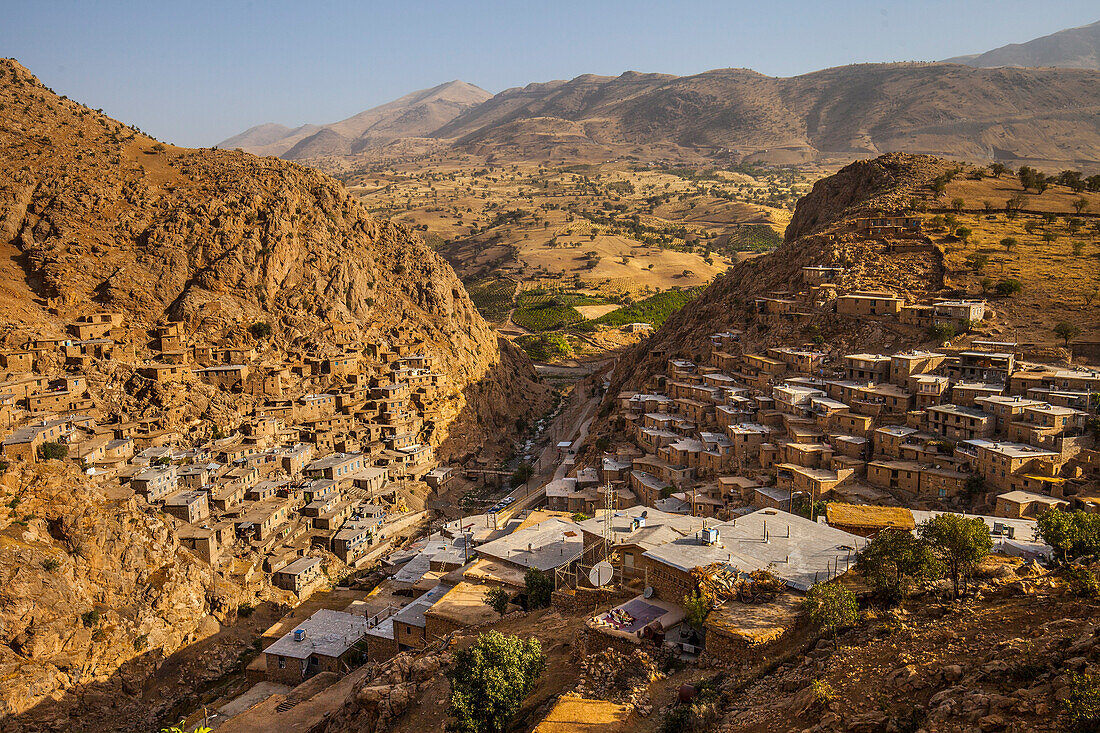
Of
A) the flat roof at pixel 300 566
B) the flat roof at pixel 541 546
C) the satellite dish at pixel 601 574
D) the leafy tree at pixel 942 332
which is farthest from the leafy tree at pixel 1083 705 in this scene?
the flat roof at pixel 300 566

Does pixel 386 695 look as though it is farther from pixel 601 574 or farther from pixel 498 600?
pixel 601 574

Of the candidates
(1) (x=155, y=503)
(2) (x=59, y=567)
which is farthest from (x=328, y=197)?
(2) (x=59, y=567)

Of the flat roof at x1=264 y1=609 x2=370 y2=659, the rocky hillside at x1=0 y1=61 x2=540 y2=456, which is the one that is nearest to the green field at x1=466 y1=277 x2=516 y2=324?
the rocky hillside at x1=0 y1=61 x2=540 y2=456

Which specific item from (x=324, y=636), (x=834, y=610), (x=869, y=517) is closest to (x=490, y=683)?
(x=834, y=610)

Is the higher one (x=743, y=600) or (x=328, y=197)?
(x=328, y=197)

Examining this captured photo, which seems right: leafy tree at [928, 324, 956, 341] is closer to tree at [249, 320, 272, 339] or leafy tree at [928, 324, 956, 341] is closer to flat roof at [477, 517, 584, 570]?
flat roof at [477, 517, 584, 570]

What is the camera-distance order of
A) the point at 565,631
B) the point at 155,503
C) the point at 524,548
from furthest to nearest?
the point at 155,503 < the point at 524,548 < the point at 565,631

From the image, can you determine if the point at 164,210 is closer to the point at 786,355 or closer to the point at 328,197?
the point at 328,197
